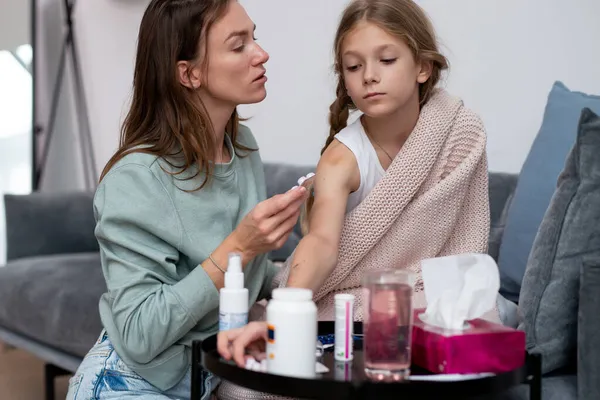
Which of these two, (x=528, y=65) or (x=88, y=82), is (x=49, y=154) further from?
(x=528, y=65)

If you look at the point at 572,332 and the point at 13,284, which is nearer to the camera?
the point at 572,332

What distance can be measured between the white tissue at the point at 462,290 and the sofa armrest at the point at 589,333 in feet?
0.90

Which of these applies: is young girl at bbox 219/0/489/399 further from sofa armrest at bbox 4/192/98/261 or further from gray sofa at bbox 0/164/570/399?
sofa armrest at bbox 4/192/98/261

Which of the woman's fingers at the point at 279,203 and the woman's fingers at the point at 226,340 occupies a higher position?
the woman's fingers at the point at 279,203

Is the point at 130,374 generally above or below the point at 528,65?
below

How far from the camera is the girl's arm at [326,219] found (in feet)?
4.35

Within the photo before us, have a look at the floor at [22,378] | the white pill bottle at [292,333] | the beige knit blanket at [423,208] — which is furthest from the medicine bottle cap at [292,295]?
the floor at [22,378]

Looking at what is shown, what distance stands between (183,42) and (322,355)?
62 cm

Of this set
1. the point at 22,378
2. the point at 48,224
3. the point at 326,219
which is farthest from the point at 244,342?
the point at 22,378

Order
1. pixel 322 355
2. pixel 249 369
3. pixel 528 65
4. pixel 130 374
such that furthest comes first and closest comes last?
pixel 528 65
pixel 130 374
pixel 322 355
pixel 249 369

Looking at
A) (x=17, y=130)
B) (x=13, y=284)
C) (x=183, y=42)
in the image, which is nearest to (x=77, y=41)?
(x=17, y=130)

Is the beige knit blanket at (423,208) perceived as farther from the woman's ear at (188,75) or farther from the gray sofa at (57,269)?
the gray sofa at (57,269)

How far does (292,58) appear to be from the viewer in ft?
9.24

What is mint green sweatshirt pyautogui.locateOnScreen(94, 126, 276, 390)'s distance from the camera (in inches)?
52.4
